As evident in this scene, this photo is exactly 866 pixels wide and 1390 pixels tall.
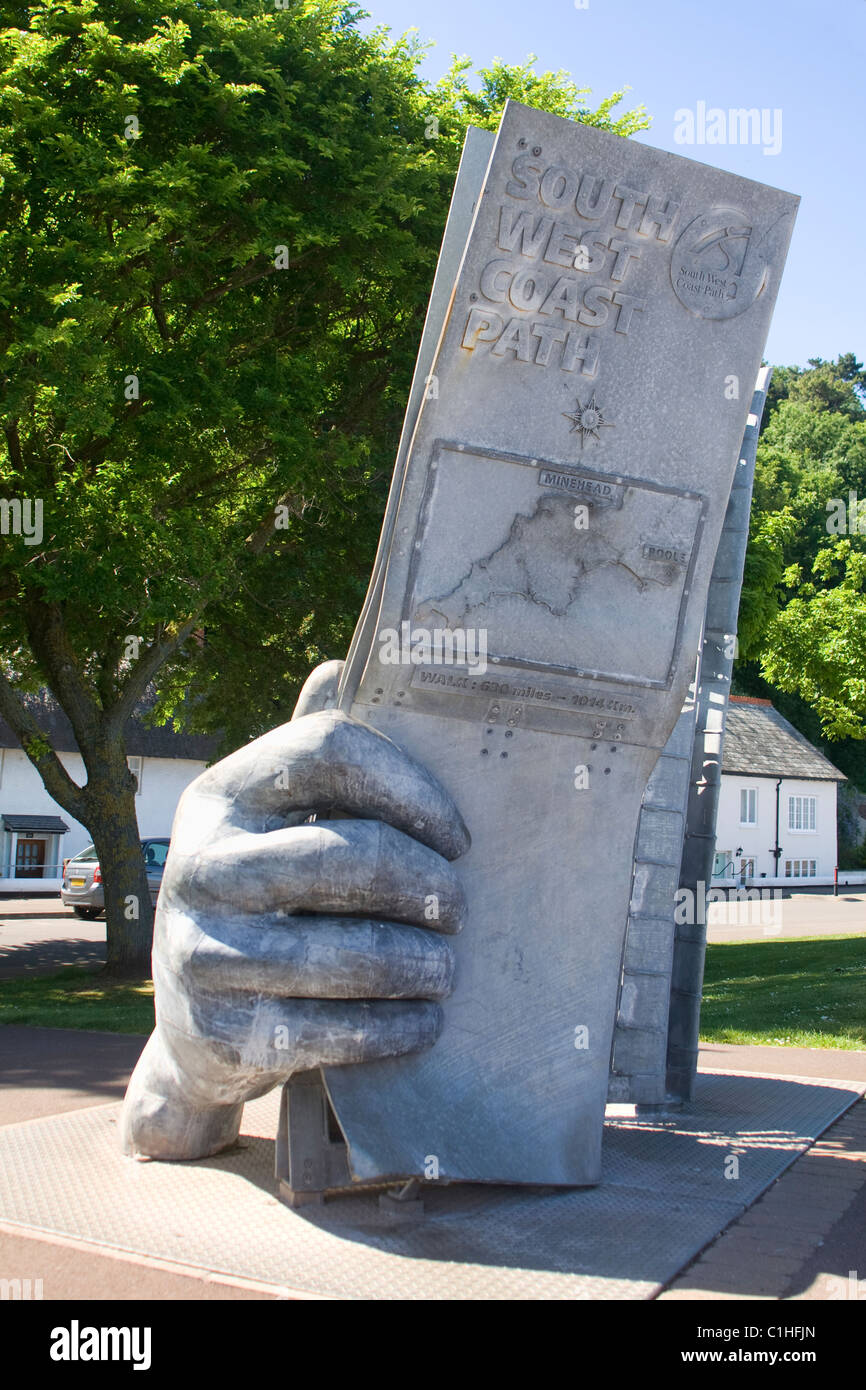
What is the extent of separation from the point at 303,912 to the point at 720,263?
325 cm

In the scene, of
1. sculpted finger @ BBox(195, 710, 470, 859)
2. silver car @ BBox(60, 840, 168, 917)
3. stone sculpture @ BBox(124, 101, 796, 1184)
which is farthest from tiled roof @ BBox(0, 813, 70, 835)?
sculpted finger @ BBox(195, 710, 470, 859)

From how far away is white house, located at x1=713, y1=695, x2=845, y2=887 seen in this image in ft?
138

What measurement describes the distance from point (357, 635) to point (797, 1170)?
3.09m

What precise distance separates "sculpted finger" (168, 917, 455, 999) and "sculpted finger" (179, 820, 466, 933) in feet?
0.23

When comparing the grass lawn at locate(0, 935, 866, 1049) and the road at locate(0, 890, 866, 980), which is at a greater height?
the grass lawn at locate(0, 935, 866, 1049)

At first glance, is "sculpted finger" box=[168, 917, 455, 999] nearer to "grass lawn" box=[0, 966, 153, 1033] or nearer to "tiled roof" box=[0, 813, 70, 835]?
"grass lawn" box=[0, 966, 153, 1033]

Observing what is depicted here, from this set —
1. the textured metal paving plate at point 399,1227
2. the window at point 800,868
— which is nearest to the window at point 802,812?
the window at point 800,868

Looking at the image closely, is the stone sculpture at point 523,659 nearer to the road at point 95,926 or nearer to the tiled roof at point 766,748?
the road at point 95,926

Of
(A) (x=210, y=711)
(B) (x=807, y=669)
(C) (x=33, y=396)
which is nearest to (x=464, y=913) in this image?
(C) (x=33, y=396)

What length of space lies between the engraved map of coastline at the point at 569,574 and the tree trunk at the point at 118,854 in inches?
411

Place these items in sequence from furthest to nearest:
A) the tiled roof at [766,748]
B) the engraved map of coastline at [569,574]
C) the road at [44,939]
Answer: the tiled roof at [766,748] < the road at [44,939] < the engraved map of coastline at [569,574]

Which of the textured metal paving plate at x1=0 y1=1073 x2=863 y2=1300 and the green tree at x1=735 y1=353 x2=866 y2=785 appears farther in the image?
the green tree at x1=735 y1=353 x2=866 y2=785

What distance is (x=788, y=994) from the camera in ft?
42.9

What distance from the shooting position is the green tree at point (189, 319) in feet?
38.7
